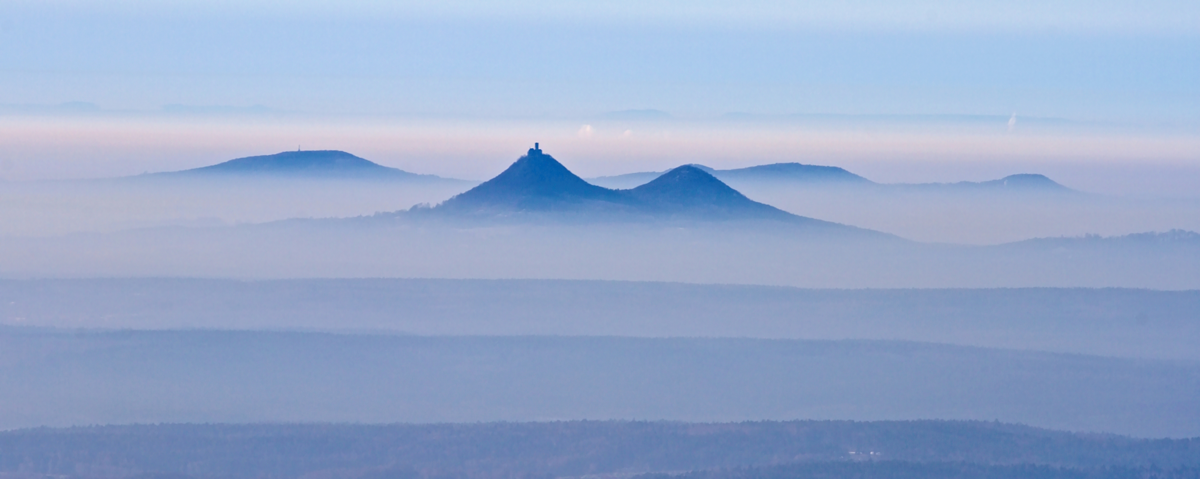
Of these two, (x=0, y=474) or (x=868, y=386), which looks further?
(x=868, y=386)

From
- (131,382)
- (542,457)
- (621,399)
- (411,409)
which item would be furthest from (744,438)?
(131,382)

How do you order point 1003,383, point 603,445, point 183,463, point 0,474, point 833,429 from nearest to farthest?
point 0,474
point 183,463
point 603,445
point 833,429
point 1003,383

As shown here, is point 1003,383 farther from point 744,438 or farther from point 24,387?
point 24,387

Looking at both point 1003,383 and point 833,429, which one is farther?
point 1003,383

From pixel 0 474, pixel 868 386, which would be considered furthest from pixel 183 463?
pixel 868 386

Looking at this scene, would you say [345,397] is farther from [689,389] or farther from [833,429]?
[833,429]

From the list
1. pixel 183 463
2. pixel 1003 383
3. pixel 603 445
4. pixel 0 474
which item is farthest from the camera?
pixel 1003 383
